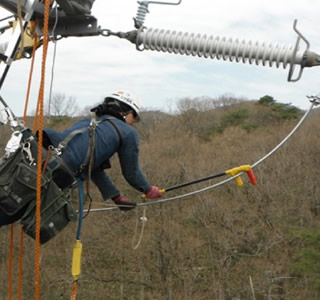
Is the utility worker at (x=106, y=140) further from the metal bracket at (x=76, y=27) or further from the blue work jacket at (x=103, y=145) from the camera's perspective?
the metal bracket at (x=76, y=27)

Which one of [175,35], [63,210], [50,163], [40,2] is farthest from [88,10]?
[63,210]

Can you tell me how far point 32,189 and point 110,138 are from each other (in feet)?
2.38

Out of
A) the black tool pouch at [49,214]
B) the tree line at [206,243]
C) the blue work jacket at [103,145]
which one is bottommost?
the black tool pouch at [49,214]

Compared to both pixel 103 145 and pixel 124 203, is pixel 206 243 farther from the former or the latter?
pixel 103 145

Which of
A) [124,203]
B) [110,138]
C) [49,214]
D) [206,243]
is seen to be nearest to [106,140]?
[110,138]


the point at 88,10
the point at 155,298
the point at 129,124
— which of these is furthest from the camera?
the point at 155,298

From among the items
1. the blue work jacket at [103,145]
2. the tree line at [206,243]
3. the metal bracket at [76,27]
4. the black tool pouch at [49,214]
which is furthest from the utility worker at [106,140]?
the tree line at [206,243]

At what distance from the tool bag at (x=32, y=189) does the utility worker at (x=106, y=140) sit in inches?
6.0

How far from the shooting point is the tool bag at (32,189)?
293cm

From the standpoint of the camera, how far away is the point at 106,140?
347 cm

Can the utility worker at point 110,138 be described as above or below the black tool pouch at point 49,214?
above

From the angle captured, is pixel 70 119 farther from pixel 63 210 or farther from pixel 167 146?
pixel 63 210

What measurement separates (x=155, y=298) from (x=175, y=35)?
58.3ft

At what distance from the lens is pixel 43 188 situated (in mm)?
3021
